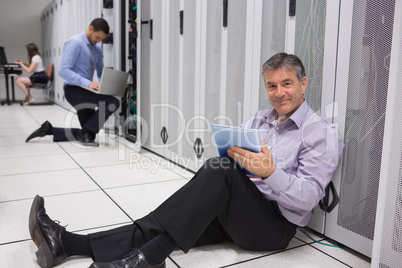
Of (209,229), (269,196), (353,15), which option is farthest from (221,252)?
(353,15)

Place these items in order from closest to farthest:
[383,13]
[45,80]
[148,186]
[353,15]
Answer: [383,13] → [353,15] → [148,186] → [45,80]

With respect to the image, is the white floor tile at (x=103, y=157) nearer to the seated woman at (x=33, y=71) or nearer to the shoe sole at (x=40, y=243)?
the shoe sole at (x=40, y=243)

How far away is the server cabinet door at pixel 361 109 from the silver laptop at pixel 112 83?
2.83 meters

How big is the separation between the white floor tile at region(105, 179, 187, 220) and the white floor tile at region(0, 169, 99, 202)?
250 mm

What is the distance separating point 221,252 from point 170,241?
1.31ft

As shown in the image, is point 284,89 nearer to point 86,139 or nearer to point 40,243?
point 40,243

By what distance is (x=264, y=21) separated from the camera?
2.12 m

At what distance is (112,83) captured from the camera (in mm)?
4074

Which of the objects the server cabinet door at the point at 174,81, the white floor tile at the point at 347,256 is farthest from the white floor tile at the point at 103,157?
the white floor tile at the point at 347,256

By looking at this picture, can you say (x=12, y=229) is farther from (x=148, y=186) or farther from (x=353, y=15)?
(x=353, y=15)

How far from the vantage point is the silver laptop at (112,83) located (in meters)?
3.93

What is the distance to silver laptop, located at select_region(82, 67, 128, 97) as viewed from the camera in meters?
3.93

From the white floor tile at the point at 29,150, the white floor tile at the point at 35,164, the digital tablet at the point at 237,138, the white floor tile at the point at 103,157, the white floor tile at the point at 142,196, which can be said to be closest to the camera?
the digital tablet at the point at 237,138

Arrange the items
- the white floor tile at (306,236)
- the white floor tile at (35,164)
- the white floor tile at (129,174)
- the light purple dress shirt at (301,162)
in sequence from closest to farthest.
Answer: the light purple dress shirt at (301,162), the white floor tile at (306,236), the white floor tile at (129,174), the white floor tile at (35,164)
